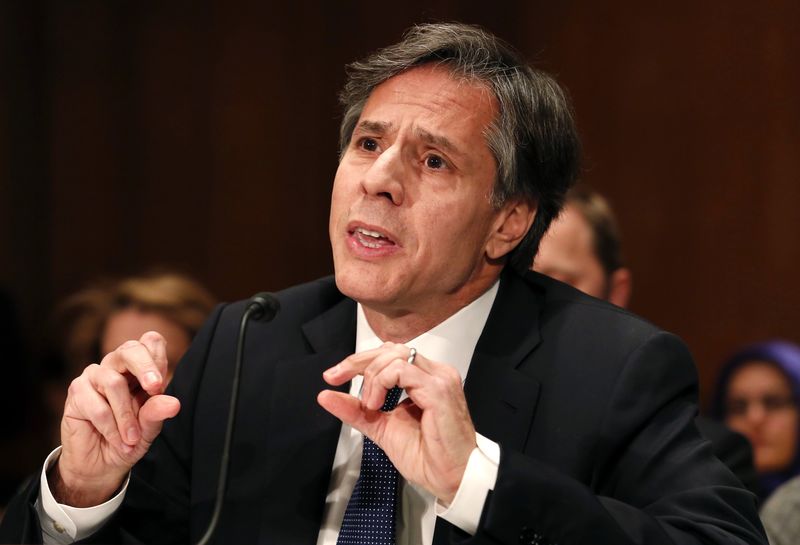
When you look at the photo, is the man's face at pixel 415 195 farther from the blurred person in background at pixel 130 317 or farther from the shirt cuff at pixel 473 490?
the blurred person in background at pixel 130 317

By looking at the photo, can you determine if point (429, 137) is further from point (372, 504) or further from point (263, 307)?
point (372, 504)

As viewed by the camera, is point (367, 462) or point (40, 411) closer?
point (367, 462)

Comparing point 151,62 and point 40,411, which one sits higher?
point 151,62

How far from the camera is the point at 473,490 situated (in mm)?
1700

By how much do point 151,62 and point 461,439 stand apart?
11.5 ft

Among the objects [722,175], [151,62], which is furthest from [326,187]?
[722,175]

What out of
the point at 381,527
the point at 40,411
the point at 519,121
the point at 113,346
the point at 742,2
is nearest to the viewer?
the point at 381,527

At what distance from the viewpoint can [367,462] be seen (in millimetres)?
2000

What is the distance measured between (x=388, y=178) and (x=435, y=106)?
0.57 feet

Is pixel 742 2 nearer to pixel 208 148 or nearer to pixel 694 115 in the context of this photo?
pixel 694 115

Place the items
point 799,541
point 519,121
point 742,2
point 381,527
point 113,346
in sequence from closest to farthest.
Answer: point 381,527
point 519,121
point 799,541
point 113,346
point 742,2

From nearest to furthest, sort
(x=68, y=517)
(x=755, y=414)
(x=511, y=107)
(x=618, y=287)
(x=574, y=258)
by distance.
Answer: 1. (x=68, y=517)
2. (x=511, y=107)
3. (x=574, y=258)
4. (x=618, y=287)
5. (x=755, y=414)

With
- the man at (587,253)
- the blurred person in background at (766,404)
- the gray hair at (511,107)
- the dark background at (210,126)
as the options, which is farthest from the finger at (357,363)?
the dark background at (210,126)

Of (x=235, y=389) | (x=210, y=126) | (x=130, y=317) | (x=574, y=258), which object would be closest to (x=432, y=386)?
(x=235, y=389)
